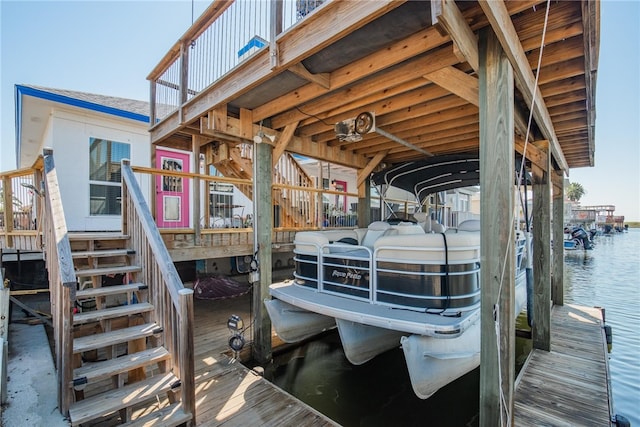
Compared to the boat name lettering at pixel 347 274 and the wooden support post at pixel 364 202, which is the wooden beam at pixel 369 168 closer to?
the wooden support post at pixel 364 202

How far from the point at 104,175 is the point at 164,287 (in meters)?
5.31

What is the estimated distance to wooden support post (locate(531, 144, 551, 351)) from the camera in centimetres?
413

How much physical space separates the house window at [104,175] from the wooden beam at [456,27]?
24.1 feet

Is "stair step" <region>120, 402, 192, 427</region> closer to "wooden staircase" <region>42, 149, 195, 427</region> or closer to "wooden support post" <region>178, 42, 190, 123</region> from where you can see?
"wooden staircase" <region>42, 149, 195, 427</region>

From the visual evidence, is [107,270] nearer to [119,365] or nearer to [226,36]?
[119,365]

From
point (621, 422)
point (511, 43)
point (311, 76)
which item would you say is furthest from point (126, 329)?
point (621, 422)

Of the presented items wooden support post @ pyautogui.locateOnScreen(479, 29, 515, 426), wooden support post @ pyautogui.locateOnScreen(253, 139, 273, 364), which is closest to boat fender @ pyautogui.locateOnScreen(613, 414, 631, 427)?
wooden support post @ pyautogui.locateOnScreen(479, 29, 515, 426)

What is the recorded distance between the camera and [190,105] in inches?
167

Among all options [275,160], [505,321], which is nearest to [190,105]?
[275,160]

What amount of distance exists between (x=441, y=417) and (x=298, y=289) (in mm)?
2239

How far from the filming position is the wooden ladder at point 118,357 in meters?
2.38

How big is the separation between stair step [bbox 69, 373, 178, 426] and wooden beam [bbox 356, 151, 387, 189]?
16.7 ft

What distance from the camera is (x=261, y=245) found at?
13.9ft

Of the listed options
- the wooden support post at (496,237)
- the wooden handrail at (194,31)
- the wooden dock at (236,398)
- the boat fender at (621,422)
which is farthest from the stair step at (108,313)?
the boat fender at (621,422)
